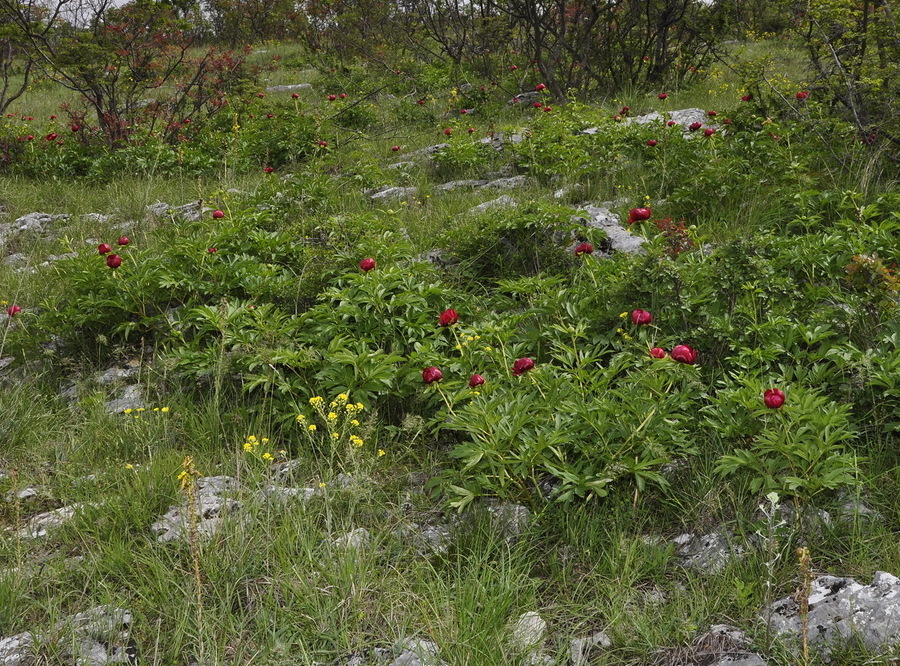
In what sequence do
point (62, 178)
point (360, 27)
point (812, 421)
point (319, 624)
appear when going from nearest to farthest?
point (319, 624)
point (812, 421)
point (62, 178)
point (360, 27)

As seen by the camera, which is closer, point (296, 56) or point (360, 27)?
point (360, 27)

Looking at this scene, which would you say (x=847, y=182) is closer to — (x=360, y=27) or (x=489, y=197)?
(x=489, y=197)

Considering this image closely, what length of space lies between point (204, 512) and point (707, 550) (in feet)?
6.05

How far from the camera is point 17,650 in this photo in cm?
197

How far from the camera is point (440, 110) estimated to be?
918 centimetres

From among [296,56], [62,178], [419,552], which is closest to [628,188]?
[419,552]

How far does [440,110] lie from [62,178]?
4.80m

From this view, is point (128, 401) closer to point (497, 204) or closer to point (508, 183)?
point (497, 204)

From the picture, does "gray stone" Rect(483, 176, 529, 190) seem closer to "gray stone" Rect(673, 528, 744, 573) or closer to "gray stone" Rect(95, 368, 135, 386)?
"gray stone" Rect(95, 368, 135, 386)

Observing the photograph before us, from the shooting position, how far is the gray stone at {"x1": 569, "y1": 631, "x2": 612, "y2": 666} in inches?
76.2

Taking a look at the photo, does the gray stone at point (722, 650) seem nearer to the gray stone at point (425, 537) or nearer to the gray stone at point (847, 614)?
the gray stone at point (847, 614)

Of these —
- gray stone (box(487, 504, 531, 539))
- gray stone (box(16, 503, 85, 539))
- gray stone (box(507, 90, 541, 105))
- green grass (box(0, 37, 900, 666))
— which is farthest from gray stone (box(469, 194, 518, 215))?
gray stone (box(507, 90, 541, 105))

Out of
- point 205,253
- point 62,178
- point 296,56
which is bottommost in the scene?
point 205,253

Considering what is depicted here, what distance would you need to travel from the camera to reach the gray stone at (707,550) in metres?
2.18
